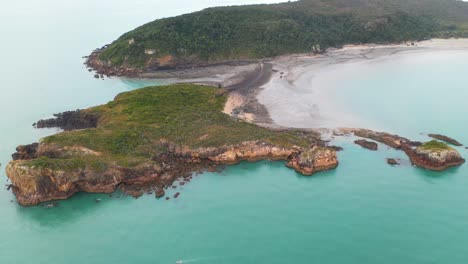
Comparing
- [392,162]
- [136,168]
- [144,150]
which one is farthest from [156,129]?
[392,162]

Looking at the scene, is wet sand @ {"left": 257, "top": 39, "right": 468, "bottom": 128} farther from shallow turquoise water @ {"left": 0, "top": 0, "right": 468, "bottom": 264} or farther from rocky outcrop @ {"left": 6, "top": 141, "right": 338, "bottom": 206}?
rocky outcrop @ {"left": 6, "top": 141, "right": 338, "bottom": 206}

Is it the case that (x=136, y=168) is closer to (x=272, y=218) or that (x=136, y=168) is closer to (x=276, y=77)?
(x=272, y=218)

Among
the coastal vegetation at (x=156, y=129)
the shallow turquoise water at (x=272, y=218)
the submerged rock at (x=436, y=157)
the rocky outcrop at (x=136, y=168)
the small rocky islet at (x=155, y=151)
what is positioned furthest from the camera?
the coastal vegetation at (x=156, y=129)

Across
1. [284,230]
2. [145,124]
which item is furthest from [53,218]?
[284,230]

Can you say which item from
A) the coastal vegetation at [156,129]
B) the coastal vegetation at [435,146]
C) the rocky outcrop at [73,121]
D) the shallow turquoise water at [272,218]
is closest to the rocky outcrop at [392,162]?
the shallow turquoise water at [272,218]

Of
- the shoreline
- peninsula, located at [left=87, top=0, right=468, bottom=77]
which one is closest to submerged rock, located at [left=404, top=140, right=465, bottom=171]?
the shoreline

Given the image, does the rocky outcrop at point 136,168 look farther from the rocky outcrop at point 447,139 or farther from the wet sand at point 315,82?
the rocky outcrop at point 447,139
